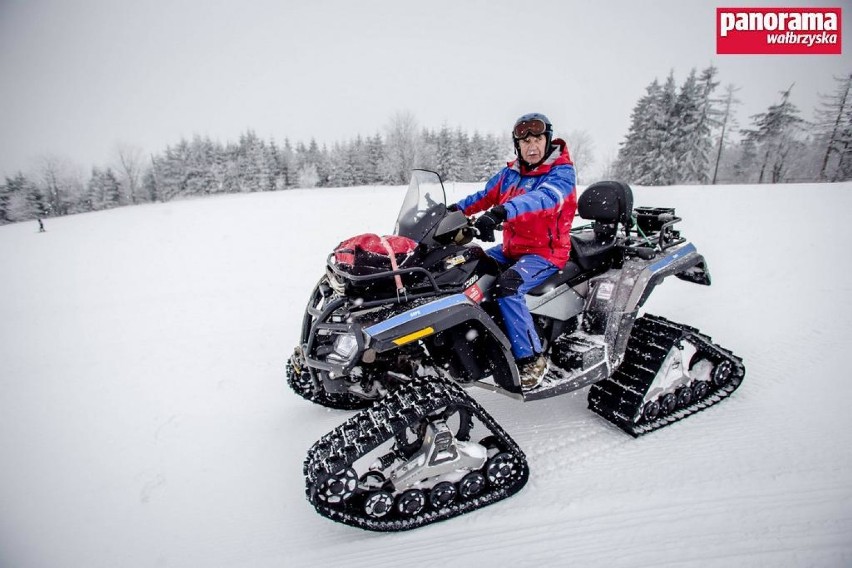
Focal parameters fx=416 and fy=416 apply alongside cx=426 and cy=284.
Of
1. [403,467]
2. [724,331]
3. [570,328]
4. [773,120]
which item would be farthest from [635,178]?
[403,467]

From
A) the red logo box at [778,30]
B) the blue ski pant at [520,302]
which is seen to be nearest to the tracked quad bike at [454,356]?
the blue ski pant at [520,302]

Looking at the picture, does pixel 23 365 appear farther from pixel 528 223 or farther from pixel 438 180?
pixel 528 223

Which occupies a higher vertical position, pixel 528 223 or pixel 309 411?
pixel 528 223

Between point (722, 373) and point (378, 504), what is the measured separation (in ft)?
10.3

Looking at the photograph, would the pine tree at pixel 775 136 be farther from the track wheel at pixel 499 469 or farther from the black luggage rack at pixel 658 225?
the track wheel at pixel 499 469

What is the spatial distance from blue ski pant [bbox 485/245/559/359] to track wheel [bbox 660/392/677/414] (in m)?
1.14

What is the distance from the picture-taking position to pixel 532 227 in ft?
10.6

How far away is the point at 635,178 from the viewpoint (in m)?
29.8

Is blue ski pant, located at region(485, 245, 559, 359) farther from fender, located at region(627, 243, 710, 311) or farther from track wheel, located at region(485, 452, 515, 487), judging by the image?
fender, located at region(627, 243, 710, 311)

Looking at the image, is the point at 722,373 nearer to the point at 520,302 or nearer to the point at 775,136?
the point at 520,302

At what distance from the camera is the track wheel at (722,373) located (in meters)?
3.58

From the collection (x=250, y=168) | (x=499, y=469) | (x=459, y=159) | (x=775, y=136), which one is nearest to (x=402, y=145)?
(x=459, y=159)

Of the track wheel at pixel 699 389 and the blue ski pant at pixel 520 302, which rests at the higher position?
the blue ski pant at pixel 520 302

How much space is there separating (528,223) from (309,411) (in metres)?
2.53
